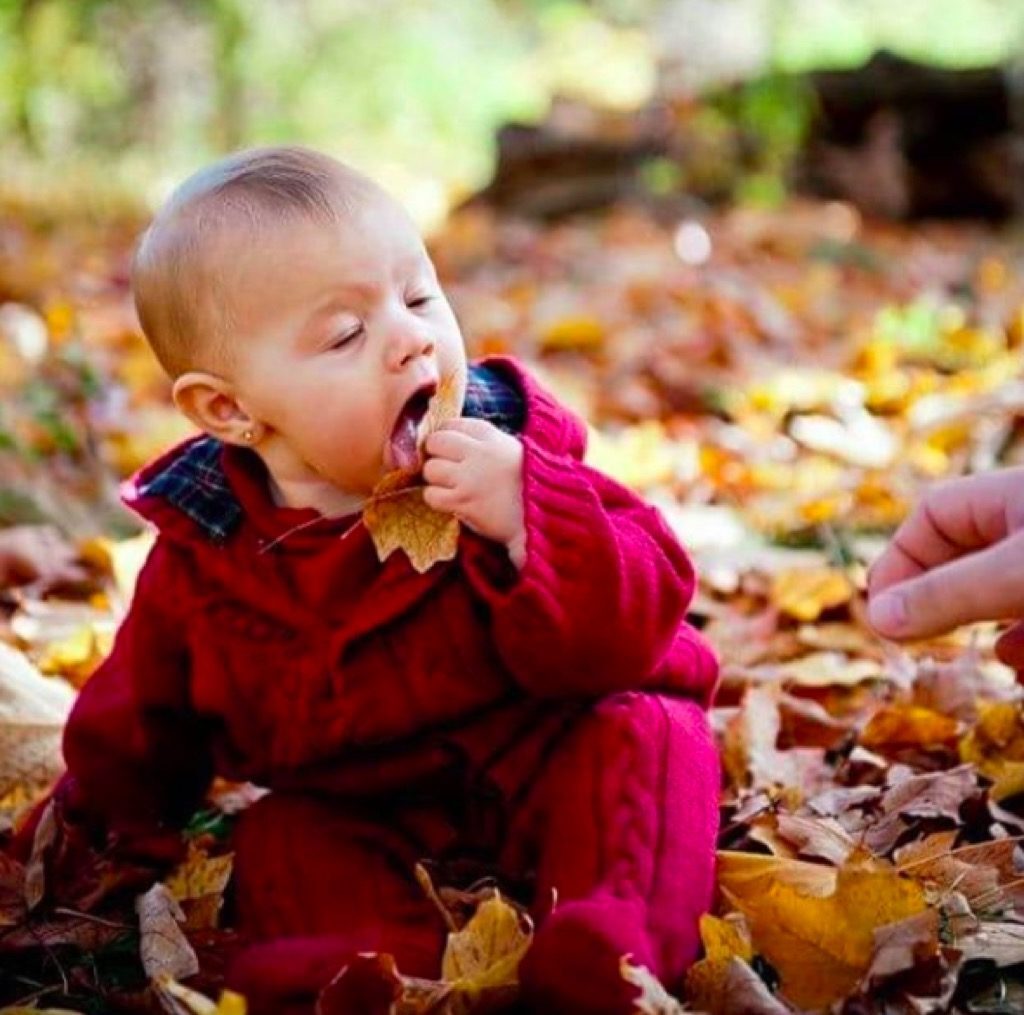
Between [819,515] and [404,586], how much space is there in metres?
1.44

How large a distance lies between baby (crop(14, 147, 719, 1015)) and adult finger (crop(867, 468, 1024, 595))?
239 millimetres

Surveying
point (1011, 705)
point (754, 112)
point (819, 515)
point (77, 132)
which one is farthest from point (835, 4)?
point (1011, 705)

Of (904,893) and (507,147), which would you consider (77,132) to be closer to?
(507,147)

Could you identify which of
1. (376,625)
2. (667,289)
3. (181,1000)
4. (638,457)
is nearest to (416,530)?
(376,625)

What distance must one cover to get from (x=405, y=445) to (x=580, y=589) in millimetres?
233

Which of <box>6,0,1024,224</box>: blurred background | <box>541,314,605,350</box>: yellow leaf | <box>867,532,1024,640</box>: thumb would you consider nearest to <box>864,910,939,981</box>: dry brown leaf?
<box>867,532,1024,640</box>: thumb

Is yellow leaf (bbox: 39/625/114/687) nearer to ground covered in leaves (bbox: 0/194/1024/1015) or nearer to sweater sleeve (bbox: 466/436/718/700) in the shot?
ground covered in leaves (bbox: 0/194/1024/1015)

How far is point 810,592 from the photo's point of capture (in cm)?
262

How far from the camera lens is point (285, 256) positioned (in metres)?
1.64

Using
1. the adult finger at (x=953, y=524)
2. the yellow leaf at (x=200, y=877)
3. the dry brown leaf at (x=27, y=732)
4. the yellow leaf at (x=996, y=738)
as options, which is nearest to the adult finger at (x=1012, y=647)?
the adult finger at (x=953, y=524)

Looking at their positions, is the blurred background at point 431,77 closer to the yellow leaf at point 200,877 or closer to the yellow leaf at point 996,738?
the yellow leaf at point 996,738

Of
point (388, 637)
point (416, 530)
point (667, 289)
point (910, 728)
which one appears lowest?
point (667, 289)

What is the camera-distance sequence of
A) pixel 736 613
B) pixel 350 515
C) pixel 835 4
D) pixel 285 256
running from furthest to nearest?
pixel 835 4
pixel 736 613
pixel 350 515
pixel 285 256

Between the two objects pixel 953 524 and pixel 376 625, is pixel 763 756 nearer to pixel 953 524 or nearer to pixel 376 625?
pixel 953 524
